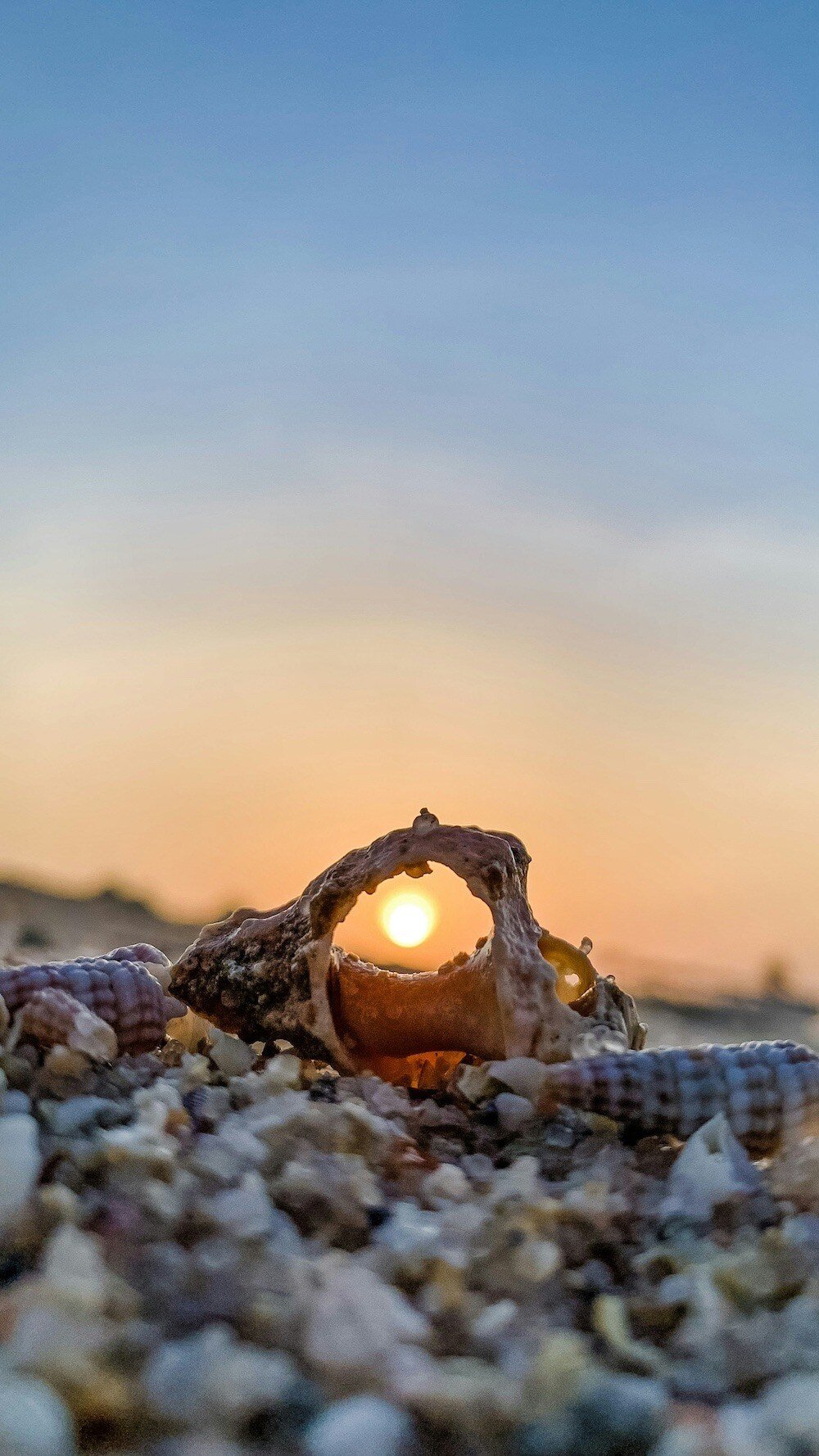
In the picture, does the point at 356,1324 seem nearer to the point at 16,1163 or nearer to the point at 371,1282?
A: the point at 371,1282

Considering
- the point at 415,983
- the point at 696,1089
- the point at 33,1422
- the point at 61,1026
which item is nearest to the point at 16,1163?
the point at 33,1422


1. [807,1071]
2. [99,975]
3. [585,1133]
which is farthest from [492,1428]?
[99,975]

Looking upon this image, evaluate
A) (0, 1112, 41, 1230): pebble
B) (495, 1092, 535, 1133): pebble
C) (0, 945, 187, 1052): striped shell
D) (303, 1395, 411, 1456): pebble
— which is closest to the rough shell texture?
(495, 1092, 535, 1133): pebble

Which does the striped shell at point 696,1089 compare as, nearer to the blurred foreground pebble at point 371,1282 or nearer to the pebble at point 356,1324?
the blurred foreground pebble at point 371,1282

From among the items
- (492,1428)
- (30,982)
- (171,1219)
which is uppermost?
(30,982)

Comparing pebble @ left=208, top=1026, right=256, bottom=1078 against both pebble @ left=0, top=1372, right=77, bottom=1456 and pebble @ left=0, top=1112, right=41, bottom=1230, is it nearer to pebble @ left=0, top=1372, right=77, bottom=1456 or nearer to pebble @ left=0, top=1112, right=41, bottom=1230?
pebble @ left=0, top=1112, right=41, bottom=1230

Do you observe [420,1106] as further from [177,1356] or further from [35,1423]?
[35,1423]
